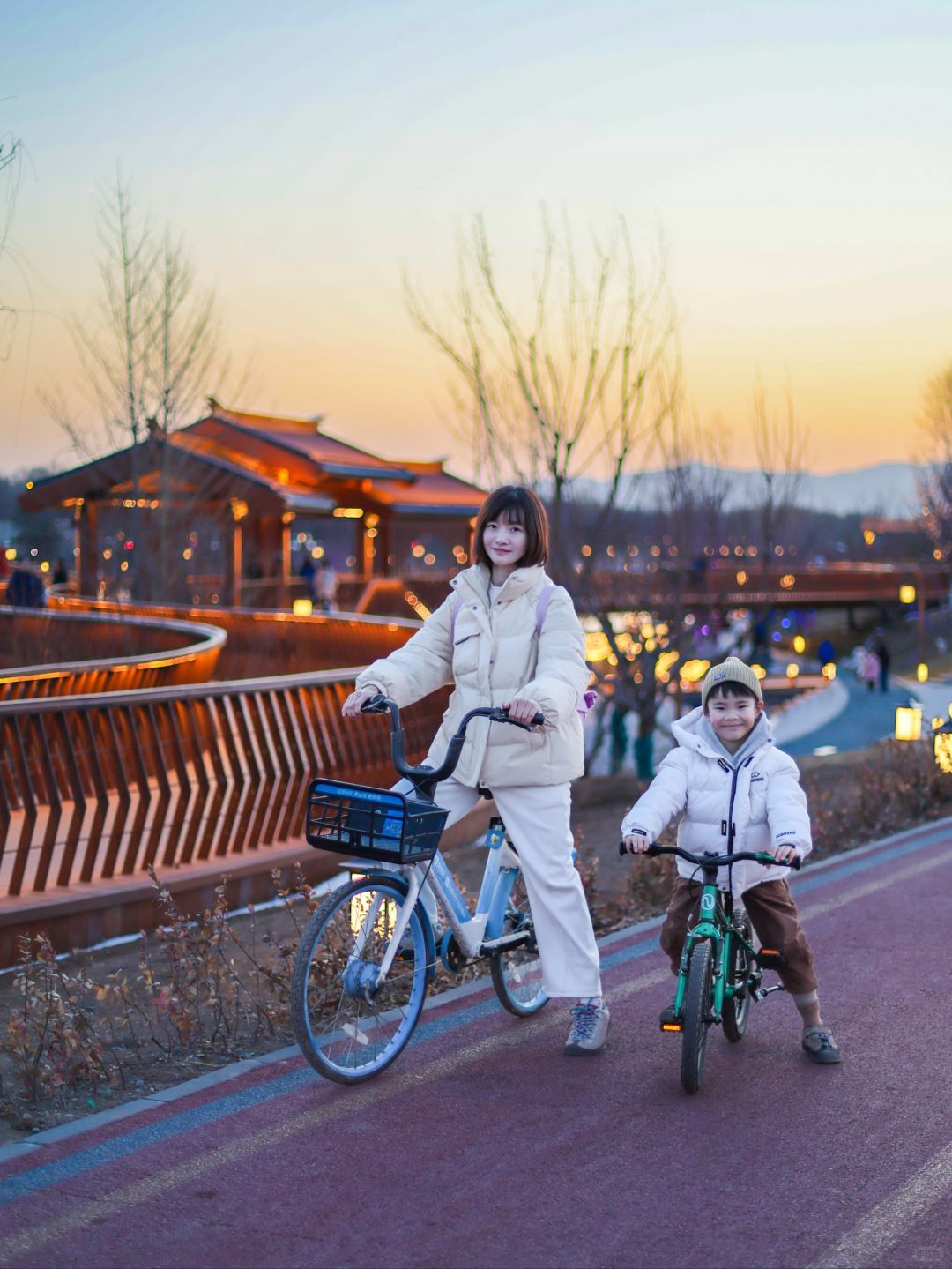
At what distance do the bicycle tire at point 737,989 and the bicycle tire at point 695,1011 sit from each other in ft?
1.07

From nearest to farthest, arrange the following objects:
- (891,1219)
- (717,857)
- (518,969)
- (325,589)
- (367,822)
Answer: (891,1219) < (367,822) < (717,857) < (518,969) < (325,589)

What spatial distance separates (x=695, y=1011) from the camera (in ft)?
15.9

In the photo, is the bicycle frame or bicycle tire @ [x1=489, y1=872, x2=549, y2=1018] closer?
the bicycle frame

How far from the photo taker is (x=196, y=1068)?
5367 mm

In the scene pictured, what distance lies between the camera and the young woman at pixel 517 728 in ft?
17.3

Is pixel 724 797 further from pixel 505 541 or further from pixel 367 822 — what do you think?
pixel 367 822

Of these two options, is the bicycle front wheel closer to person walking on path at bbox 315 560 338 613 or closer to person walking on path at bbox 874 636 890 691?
person walking on path at bbox 315 560 338 613

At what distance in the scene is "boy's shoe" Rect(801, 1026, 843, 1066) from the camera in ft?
17.6

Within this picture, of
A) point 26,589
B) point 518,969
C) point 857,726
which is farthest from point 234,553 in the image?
point 518,969

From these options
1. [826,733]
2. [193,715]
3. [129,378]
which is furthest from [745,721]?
[826,733]

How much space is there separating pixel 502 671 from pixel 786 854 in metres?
1.15

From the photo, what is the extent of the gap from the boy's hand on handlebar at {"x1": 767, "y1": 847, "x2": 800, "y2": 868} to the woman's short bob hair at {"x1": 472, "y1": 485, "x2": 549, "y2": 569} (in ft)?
4.24

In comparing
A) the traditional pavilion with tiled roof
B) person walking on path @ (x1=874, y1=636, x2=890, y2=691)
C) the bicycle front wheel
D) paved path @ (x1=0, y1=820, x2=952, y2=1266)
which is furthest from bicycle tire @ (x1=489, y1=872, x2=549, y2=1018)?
person walking on path @ (x1=874, y1=636, x2=890, y2=691)

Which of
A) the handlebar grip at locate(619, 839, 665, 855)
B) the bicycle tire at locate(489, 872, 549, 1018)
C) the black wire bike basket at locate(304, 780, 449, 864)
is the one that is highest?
the black wire bike basket at locate(304, 780, 449, 864)
